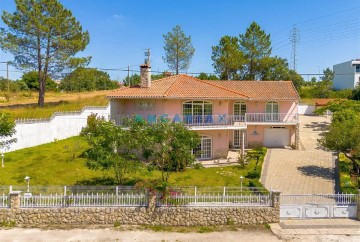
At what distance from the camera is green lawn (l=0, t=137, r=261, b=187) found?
63.7 ft

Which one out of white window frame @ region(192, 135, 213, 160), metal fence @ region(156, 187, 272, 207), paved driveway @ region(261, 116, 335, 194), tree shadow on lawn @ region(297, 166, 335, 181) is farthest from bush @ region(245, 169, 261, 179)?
metal fence @ region(156, 187, 272, 207)

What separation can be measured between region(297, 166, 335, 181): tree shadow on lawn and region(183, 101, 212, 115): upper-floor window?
8.34 metres

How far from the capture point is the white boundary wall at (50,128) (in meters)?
27.5

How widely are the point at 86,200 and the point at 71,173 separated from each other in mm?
6820

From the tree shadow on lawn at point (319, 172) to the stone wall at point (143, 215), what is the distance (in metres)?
8.65

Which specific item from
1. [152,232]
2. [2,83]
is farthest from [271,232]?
[2,83]

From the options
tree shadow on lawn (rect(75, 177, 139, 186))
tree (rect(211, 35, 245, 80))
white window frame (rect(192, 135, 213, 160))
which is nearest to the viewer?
tree shadow on lawn (rect(75, 177, 139, 186))

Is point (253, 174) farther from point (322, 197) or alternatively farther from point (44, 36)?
point (44, 36)

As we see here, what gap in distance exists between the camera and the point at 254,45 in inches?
1948

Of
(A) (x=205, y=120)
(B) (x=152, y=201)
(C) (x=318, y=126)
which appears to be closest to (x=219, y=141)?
(A) (x=205, y=120)

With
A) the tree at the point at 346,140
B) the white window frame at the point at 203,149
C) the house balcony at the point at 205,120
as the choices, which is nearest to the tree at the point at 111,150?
the house balcony at the point at 205,120

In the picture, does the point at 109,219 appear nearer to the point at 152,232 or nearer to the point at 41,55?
the point at 152,232

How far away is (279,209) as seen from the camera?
50.0 ft

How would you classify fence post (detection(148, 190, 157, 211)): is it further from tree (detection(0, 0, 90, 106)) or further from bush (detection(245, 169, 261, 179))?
tree (detection(0, 0, 90, 106))
